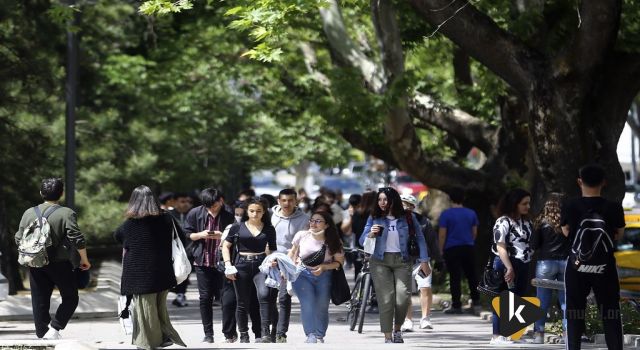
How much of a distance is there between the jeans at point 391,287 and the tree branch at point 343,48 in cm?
834

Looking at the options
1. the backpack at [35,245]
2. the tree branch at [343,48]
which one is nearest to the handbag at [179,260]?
the backpack at [35,245]

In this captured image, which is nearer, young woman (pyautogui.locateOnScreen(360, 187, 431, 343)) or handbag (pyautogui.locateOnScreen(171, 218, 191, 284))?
handbag (pyautogui.locateOnScreen(171, 218, 191, 284))

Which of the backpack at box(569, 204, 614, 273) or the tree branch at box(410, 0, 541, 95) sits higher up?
the tree branch at box(410, 0, 541, 95)

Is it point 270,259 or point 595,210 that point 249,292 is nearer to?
point 270,259

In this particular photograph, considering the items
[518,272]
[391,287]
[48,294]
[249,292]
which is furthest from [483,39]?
[48,294]

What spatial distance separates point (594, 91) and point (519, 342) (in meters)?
3.95

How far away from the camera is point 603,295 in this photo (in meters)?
11.4

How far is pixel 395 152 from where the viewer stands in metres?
22.7

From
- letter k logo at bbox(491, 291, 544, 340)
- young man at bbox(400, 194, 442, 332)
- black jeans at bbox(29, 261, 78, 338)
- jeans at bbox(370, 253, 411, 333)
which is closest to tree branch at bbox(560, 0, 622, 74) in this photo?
young man at bbox(400, 194, 442, 332)

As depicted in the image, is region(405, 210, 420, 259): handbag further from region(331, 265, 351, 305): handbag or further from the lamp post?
the lamp post

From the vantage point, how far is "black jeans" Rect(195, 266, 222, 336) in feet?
49.4

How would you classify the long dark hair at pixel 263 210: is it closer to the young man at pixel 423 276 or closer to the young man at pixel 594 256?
the young man at pixel 423 276

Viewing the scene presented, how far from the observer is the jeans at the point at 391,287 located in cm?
1488

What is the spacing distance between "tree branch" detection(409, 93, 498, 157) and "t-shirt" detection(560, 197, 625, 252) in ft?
45.2
